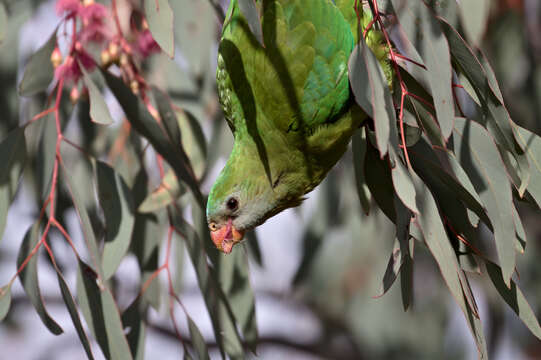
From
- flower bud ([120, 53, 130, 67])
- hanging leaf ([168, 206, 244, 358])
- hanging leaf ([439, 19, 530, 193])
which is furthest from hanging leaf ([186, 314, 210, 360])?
hanging leaf ([439, 19, 530, 193])

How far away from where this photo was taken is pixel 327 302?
3.74 meters

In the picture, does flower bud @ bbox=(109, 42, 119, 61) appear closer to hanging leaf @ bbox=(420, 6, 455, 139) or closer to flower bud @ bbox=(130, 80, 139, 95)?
flower bud @ bbox=(130, 80, 139, 95)

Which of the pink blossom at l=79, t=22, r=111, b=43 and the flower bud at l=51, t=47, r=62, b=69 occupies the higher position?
the pink blossom at l=79, t=22, r=111, b=43

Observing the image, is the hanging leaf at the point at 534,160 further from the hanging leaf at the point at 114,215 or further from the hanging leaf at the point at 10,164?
the hanging leaf at the point at 10,164

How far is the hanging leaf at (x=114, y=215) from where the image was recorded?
5.01ft

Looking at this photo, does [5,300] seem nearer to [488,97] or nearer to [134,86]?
[134,86]

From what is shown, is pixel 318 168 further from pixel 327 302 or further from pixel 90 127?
pixel 327 302

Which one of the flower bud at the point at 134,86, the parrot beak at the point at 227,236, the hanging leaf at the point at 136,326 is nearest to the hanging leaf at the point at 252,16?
the parrot beak at the point at 227,236

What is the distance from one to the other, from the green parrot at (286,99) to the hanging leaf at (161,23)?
0.49 ft

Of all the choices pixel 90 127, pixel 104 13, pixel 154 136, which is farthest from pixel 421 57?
pixel 90 127

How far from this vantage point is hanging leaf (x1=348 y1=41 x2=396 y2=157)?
909mm

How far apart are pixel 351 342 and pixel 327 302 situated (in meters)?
0.34

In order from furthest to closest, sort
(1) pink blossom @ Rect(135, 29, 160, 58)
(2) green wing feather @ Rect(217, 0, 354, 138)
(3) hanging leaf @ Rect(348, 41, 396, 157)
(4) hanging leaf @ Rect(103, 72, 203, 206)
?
(1) pink blossom @ Rect(135, 29, 160, 58), (4) hanging leaf @ Rect(103, 72, 203, 206), (2) green wing feather @ Rect(217, 0, 354, 138), (3) hanging leaf @ Rect(348, 41, 396, 157)

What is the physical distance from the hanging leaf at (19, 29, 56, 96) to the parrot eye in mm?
612
